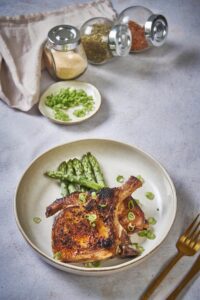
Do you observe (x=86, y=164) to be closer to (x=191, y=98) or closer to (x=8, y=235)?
(x=8, y=235)

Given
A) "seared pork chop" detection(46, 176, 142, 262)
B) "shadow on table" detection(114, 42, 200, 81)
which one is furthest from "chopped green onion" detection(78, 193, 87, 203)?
"shadow on table" detection(114, 42, 200, 81)

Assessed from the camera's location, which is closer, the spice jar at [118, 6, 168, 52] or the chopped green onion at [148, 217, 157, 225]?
the chopped green onion at [148, 217, 157, 225]

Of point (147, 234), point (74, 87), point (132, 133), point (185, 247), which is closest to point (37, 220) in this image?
point (147, 234)

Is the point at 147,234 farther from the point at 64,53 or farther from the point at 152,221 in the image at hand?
the point at 64,53

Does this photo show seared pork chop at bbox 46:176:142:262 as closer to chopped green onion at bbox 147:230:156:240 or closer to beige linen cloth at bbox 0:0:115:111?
chopped green onion at bbox 147:230:156:240

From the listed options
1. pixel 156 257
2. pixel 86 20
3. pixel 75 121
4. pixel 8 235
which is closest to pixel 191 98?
pixel 75 121

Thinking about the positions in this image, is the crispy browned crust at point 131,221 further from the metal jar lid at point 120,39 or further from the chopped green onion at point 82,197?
the metal jar lid at point 120,39
